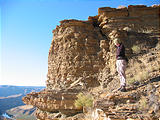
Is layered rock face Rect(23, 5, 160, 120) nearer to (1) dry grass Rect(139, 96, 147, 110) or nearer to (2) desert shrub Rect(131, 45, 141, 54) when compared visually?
(2) desert shrub Rect(131, 45, 141, 54)

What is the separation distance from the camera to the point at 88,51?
11344mm

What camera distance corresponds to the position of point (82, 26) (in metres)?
12.2

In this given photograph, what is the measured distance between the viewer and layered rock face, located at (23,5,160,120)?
9.40 meters

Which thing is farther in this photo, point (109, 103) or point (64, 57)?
point (64, 57)

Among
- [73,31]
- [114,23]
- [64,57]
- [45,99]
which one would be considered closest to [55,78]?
[64,57]

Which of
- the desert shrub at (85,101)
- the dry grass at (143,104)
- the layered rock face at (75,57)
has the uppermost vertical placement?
the layered rock face at (75,57)

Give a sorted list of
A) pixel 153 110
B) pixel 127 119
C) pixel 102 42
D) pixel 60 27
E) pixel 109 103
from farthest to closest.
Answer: pixel 60 27 < pixel 102 42 < pixel 109 103 < pixel 153 110 < pixel 127 119

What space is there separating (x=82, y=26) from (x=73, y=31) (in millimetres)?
880

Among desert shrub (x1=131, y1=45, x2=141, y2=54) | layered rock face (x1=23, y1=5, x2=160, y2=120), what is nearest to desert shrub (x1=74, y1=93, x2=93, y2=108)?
layered rock face (x1=23, y1=5, x2=160, y2=120)

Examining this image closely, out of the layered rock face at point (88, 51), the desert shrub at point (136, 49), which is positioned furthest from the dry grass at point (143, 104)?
the desert shrub at point (136, 49)

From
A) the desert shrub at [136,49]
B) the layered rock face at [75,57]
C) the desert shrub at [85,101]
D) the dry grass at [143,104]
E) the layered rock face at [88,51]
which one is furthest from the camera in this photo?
the layered rock face at [75,57]

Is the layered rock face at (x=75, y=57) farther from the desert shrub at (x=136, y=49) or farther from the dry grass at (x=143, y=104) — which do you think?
the dry grass at (x=143, y=104)

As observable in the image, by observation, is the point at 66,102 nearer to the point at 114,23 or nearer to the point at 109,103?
the point at 109,103

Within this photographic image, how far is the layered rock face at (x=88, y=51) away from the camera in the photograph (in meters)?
9.40
